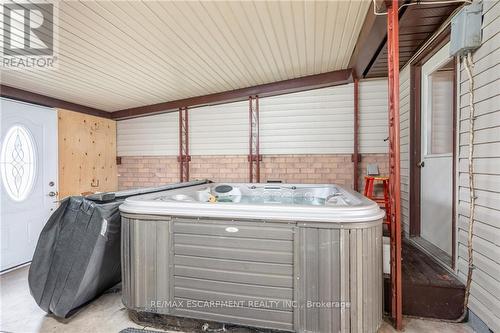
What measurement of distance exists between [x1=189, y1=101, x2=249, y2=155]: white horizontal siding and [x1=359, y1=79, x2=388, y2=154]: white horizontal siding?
5.82ft

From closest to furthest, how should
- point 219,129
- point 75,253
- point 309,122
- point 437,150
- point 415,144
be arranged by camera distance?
point 75,253 < point 437,150 < point 415,144 < point 309,122 < point 219,129

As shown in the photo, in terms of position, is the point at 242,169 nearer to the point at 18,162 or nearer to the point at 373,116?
the point at 373,116

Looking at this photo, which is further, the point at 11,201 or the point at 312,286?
the point at 11,201

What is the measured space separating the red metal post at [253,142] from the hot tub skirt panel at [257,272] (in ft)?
7.94

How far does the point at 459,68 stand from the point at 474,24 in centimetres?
37

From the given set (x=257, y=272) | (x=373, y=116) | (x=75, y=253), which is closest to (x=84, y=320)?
(x=75, y=253)

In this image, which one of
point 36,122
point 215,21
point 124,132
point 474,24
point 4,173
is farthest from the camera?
point 124,132

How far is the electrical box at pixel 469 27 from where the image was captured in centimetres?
201

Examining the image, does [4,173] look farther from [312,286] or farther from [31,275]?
[312,286]

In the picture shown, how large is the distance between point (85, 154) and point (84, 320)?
2777mm

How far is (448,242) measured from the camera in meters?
2.72

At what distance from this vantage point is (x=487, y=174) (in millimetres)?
1938

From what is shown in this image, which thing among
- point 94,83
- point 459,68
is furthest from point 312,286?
point 94,83

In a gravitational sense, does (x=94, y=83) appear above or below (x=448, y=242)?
above
